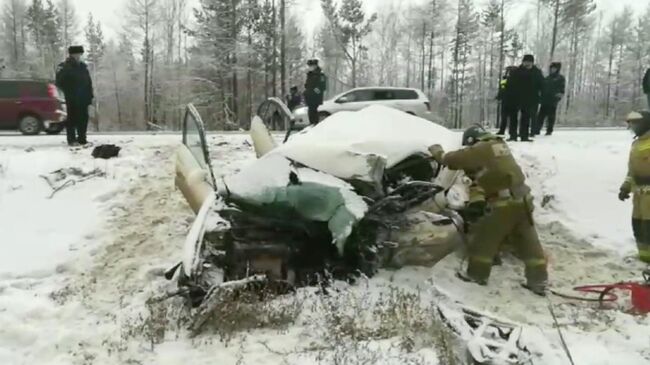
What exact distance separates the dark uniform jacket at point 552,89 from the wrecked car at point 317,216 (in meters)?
8.13

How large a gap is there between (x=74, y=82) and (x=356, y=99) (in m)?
10.6

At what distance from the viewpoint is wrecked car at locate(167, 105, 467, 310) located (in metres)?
4.65

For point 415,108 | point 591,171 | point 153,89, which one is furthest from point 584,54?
point 591,171

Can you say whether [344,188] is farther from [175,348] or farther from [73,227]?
[73,227]

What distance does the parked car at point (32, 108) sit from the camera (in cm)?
1436

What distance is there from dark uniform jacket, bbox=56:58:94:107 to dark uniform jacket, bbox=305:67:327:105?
531cm

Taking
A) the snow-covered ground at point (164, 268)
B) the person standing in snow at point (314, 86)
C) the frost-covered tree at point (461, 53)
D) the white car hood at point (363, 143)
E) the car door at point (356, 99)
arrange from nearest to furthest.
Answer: the snow-covered ground at point (164, 268), the white car hood at point (363, 143), the person standing in snow at point (314, 86), the car door at point (356, 99), the frost-covered tree at point (461, 53)

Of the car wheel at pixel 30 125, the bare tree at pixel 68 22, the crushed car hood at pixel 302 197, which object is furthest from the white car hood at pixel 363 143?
the bare tree at pixel 68 22

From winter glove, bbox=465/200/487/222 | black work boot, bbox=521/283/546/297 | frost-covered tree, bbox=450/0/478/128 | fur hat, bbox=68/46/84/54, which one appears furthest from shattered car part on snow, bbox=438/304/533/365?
frost-covered tree, bbox=450/0/478/128

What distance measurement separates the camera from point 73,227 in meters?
6.51

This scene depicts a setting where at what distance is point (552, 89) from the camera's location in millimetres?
12555

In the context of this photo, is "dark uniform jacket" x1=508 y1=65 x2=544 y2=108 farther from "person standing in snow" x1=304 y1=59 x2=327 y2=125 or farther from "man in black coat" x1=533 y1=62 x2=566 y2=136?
"person standing in snow" x1=304 y1=59 x2=327 y2=125

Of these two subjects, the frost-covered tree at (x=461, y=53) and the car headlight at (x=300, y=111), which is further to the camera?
the frost-covered tree at (x=461, y=53)

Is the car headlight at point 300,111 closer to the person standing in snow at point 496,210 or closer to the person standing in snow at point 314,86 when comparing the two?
the person standing in snow at point 314,86
